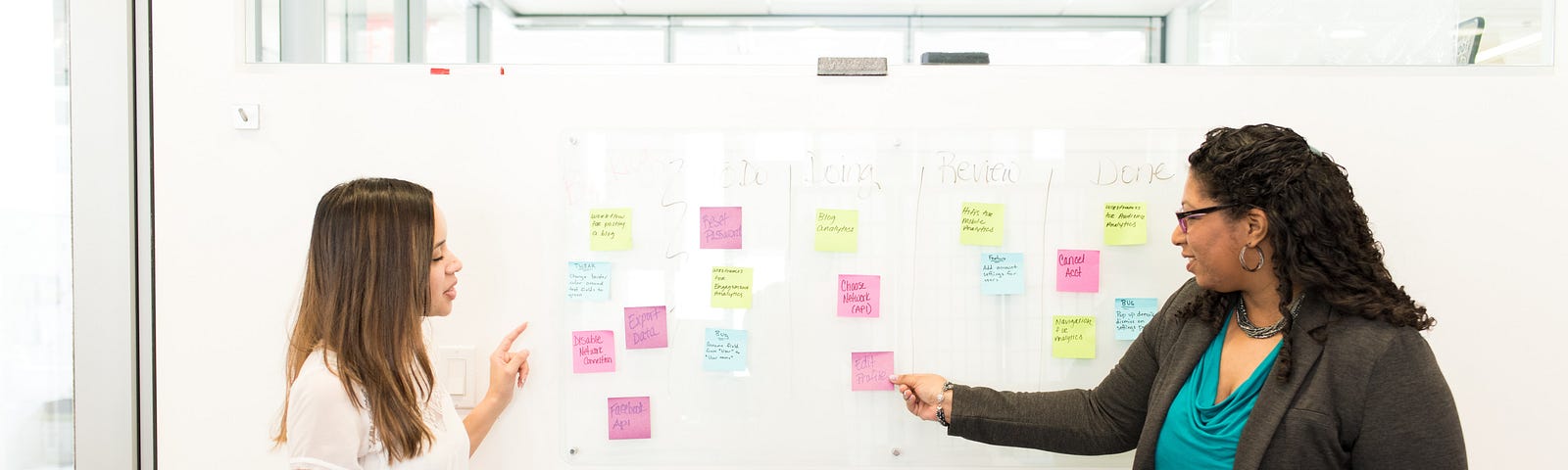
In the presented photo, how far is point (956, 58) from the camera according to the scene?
1.75 meters

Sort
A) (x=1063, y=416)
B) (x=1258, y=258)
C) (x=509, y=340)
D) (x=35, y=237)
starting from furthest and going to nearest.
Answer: (x=35, y=237), (x=509, y=340), (x=1063, y=416), (x=1258, y=258)

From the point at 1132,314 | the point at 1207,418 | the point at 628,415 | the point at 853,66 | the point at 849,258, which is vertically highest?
the point at 853,66

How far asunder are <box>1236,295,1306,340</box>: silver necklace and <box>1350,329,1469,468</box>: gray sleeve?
0.13m

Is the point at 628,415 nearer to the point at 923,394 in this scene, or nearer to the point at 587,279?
the point at 587,279

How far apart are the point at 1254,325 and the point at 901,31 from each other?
90cm

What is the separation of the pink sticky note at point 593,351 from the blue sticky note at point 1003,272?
2.55 ft

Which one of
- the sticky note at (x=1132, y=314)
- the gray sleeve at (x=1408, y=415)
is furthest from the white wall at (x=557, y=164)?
the gray sleeve at (x=1408, y=415)

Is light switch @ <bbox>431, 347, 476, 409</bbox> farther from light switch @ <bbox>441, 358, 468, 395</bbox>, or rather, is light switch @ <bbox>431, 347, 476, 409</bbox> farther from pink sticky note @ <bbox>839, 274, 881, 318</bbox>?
pink sticky note @ <bbox>839, 274, 881, 318</bbox>

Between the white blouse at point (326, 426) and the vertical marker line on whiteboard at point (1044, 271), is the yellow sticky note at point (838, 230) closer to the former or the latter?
the vertical marker line on whiteboard at point (1044, 271)

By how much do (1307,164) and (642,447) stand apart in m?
1.31

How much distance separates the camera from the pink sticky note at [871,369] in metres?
1.76

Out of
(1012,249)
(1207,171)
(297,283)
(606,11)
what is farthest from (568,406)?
(1207,171)

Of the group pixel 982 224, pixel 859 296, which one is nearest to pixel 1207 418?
pixel 982 224

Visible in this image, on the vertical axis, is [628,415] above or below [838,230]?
below
